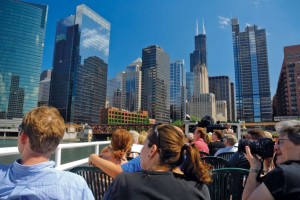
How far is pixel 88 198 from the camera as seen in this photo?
5.34 ft

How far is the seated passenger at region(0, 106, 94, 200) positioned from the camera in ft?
4.89

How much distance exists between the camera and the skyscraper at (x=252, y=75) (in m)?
159

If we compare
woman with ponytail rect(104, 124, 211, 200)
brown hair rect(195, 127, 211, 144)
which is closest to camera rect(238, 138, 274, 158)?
woman with ponytail rect(104, 124, 211, 200)

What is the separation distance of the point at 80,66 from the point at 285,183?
15688 centimetres

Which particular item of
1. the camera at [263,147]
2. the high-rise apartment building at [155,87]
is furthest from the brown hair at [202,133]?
the high-rise apartment building at [155,87]

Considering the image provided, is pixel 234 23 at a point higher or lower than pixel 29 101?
higher

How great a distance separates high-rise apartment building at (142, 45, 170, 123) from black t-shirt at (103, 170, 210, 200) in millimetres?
160617

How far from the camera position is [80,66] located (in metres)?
151

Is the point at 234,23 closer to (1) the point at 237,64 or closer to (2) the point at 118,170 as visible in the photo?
(1) the point at 237,64

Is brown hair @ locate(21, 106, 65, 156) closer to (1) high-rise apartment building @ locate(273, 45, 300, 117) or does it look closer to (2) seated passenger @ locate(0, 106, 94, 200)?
(2) seated passenger @ locate(0, 106, 94, 200)

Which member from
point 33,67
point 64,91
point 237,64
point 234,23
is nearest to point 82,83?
point 64,91

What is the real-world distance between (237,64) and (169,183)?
7420 inches

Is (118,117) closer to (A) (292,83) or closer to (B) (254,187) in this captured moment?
(A) (292,83)

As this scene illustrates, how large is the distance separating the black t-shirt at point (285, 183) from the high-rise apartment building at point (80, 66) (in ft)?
456
